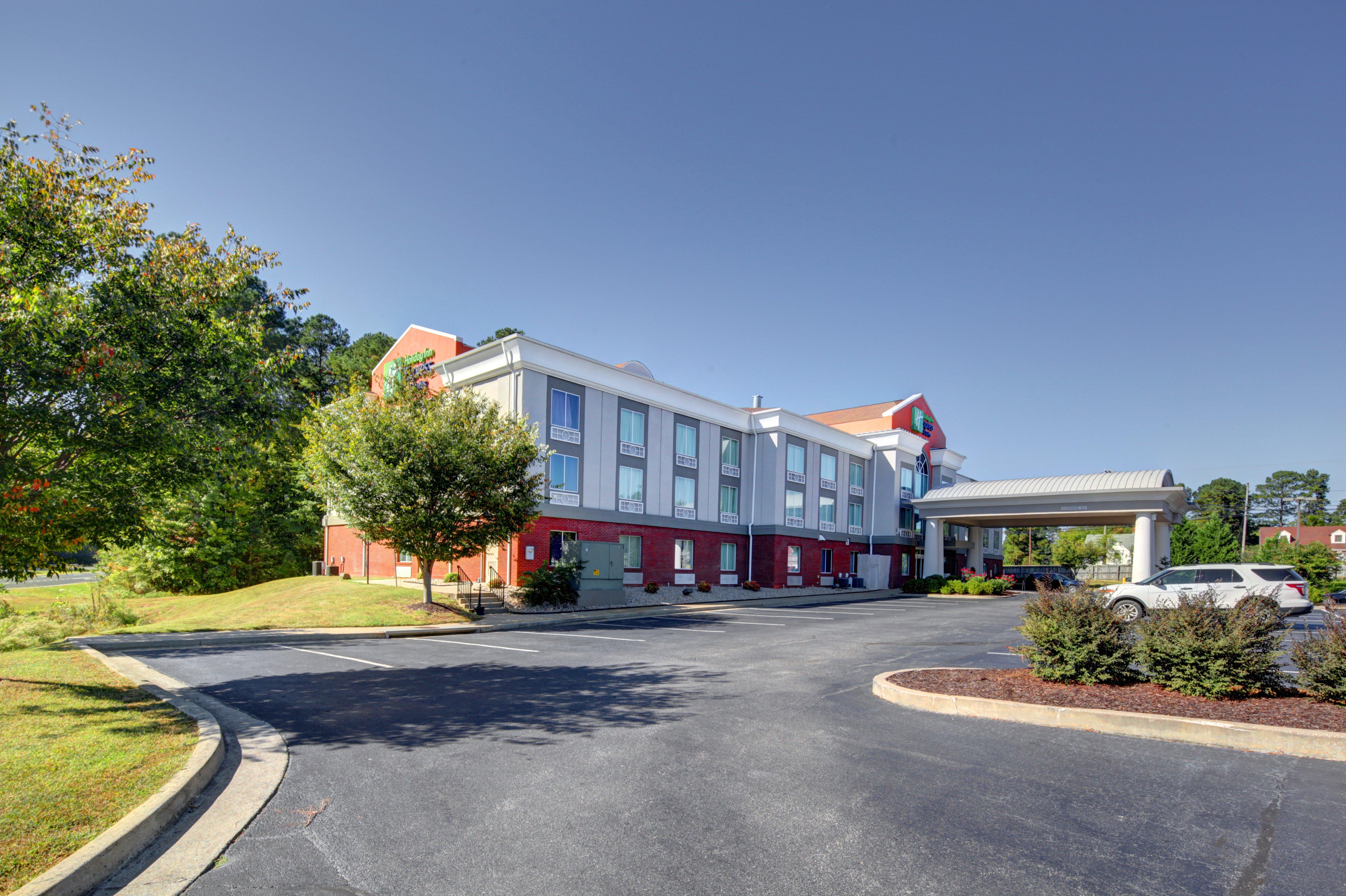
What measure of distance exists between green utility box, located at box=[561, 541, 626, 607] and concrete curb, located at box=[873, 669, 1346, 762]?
55.8ft

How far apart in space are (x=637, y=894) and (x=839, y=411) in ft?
166

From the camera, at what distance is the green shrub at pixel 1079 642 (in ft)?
31.9

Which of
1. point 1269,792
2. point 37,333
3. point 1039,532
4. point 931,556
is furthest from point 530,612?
point 1039,532

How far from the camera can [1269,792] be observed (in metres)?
6.00

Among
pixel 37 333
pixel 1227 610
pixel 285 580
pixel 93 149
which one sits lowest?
pixel 285 580

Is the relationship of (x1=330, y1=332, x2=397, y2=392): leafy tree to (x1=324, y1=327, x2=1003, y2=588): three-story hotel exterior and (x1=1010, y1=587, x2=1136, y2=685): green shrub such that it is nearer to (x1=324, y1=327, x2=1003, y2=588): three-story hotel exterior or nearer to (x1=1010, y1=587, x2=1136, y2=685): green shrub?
(x1=324, y1=327, x2=1003, y2=588): three-story hotel exterior

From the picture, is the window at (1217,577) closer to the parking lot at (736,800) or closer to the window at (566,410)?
the parking lot at (736,800)

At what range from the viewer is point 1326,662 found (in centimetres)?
850

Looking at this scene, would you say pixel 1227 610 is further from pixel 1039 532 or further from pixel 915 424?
pixel 1039 532

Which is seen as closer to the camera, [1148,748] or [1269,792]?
[1269,792]

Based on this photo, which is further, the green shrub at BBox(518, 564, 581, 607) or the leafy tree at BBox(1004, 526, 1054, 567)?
the leafy tree at BBox(1004, 526, 1054, 567)

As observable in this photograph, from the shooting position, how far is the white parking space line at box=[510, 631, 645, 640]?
673 inches

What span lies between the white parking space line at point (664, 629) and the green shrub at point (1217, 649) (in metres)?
10.5

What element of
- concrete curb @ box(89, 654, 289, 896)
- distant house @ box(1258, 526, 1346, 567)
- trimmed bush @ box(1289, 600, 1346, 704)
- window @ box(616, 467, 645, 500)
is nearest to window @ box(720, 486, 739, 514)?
window @ box(616, 467, 645, 500)
